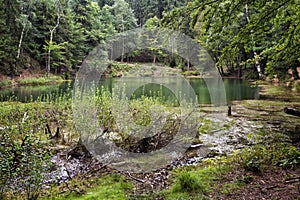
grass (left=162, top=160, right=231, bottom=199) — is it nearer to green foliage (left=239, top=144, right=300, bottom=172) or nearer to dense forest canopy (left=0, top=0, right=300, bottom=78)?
green foliage (left=239, top=144, right=300, bottom=172)

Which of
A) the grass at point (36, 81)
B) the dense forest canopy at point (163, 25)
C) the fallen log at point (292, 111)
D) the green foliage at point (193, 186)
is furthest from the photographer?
the grass at point (36, 81)

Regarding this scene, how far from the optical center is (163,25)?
3.59m

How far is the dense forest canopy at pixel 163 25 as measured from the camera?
12.1 feet

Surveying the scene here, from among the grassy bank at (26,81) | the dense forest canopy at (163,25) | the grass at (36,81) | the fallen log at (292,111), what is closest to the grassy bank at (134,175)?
the dense forest canopy at (163,25)

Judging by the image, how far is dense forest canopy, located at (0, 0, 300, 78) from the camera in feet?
12.1

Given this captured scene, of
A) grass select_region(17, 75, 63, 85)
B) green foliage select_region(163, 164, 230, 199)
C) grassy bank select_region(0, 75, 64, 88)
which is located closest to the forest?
green foliage select_region(163, 164, 230, 199)

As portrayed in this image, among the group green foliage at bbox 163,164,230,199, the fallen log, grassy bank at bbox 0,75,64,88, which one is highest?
grassy bank at bbox 0,75,64,88

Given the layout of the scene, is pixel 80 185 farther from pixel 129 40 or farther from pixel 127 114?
pixel 129 40

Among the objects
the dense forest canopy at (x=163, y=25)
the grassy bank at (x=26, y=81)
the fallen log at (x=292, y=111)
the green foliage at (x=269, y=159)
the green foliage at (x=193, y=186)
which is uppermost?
the dense forest canopy at (x=163, y=25)

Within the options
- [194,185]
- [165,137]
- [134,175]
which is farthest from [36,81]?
[194,185]

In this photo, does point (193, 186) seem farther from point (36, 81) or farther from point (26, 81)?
point (36, 81)

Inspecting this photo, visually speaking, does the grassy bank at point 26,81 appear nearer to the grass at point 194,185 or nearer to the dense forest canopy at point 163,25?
Result: the dense forest canopy at point 163,25

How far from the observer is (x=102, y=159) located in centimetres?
421

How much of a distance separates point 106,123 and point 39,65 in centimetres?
2360
